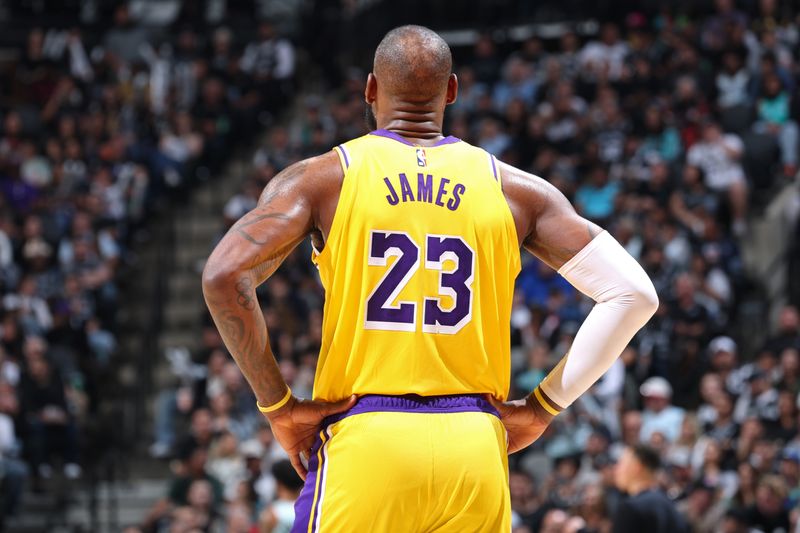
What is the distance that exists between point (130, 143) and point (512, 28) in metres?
6.29

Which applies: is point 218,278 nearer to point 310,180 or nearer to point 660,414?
point 310,180

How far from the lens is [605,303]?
4.11 m

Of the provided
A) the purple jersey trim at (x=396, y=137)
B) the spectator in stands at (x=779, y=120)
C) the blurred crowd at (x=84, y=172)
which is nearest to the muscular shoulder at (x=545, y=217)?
A: the purple jersey trim at (x=396, y=137)

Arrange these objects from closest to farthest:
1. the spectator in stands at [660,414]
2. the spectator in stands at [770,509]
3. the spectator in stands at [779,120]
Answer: the spectator in stands at [770,509], the spectator in stands at [660,414], the spectator in stands at [779,120]

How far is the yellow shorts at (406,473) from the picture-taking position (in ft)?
12.3

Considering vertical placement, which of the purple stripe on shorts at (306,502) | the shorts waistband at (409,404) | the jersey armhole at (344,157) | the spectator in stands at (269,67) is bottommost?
the purple stripe on shorts at (306,502)

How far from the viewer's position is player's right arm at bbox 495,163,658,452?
4.07 metres

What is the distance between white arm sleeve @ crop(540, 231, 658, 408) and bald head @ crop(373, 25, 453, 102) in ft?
2.29

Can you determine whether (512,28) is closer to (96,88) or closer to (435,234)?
(96,88)

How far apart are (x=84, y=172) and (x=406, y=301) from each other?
48.6ft

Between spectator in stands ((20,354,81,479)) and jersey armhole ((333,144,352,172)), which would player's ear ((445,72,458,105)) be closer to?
jersey armhole ((333,144,352,172))

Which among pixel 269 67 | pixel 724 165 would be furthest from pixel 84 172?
pixel 724 165

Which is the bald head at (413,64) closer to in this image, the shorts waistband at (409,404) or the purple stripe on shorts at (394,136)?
the purple stripe on shorts at (394,136)

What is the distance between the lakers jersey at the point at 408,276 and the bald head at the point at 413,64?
0.20m
